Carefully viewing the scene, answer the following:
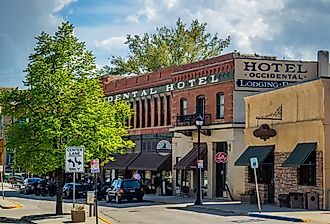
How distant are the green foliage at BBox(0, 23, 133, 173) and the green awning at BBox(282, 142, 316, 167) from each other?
346 inches

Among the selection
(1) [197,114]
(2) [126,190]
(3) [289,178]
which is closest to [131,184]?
(2) [126,190]

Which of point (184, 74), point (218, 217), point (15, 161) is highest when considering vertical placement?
point (184, 74)

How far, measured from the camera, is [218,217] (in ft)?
100

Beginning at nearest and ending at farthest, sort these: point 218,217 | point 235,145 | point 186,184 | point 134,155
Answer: point 218,217 < point 235,145 < point 186,184 < point 134,155

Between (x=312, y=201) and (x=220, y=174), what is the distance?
13.4 m

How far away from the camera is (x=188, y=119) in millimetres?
48250

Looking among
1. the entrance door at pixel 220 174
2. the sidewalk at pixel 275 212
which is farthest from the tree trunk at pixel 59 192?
the entrance door at pixel 220 174

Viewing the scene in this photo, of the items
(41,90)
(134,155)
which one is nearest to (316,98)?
(41,90)

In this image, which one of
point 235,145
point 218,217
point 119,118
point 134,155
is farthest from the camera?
point 134,155

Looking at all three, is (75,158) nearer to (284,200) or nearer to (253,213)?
(253,213)

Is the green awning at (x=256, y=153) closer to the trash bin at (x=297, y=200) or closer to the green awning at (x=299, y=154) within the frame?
the green awning at (x=299, y=154)

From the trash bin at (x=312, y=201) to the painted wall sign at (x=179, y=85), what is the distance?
1267 cm

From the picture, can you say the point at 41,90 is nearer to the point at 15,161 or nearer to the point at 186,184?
the point at 15,161

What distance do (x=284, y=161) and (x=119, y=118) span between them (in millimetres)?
9049
